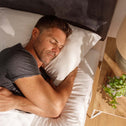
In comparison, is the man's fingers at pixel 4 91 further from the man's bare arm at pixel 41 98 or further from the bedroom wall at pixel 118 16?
the bedroom wall at pixel 118 16

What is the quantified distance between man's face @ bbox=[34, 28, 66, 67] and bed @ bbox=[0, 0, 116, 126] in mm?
101

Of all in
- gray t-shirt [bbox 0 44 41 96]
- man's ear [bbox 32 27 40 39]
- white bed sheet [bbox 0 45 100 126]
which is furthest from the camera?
man's ear [bbox 32 27 40 39]

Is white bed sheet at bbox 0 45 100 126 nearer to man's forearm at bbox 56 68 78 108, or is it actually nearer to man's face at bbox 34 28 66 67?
man's forearm at bbox 56 68 78 108

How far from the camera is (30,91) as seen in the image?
0.97 meters

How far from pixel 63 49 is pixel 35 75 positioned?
34 centimetres

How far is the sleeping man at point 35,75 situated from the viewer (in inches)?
37.7

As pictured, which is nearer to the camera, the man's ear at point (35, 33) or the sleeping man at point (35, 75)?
the sleeping man at point (35, 75)

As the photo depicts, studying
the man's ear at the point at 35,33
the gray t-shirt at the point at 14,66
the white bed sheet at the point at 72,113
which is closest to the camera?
the gray t-shirt at the point at 14,66

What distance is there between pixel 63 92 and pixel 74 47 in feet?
1.11

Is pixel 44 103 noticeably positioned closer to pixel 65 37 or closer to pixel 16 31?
pixel 65 37

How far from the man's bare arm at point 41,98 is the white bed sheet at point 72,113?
6cm

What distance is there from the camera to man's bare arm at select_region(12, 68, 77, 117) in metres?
0.97

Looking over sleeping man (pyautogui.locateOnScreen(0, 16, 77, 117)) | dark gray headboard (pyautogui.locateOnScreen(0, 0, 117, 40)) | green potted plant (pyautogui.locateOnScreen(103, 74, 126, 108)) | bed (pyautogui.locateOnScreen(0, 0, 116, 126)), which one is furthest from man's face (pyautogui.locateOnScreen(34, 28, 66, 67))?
green potted plant (pyautogui.locateOnScreen(103, 74, 126, 108))

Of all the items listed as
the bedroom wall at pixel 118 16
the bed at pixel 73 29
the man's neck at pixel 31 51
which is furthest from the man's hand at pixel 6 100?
the bedroom wall at pixel 118 16
